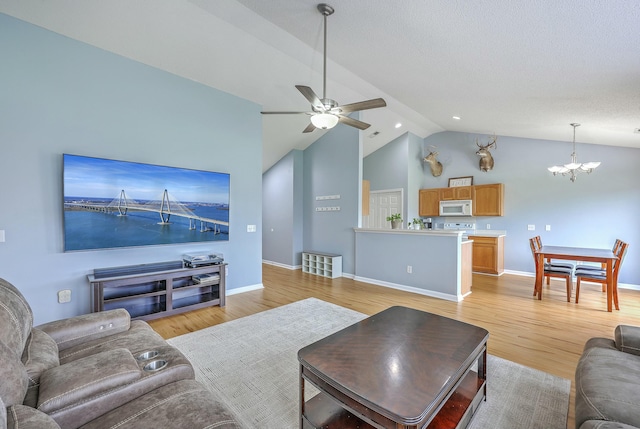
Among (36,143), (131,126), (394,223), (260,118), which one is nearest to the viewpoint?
(36,143)

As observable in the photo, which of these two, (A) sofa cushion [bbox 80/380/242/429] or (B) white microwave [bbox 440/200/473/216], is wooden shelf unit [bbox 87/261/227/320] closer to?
(A) sofa cushion [bbox 80/380/242/429]


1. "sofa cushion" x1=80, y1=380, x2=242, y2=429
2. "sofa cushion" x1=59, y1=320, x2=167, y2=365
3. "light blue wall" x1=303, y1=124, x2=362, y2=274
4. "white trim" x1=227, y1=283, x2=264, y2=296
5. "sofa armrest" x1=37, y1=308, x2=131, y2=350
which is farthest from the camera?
"light blue wall" x1=303, y1=124, x2=362, y2=274

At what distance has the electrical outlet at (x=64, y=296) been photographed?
2986 mm

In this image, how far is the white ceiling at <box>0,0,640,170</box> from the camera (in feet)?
6.49

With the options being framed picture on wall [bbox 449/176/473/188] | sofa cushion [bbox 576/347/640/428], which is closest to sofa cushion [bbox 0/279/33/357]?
sofa cushion [bbox 576/347/640/428]

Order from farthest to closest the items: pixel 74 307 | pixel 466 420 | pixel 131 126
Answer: pixel 131 126 < pixel 74 307 < pixel 466 420

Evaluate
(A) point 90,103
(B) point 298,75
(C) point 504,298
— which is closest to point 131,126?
(A) point 90,103

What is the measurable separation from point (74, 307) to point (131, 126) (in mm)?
2216

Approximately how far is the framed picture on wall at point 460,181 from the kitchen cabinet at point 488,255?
1.38 metres

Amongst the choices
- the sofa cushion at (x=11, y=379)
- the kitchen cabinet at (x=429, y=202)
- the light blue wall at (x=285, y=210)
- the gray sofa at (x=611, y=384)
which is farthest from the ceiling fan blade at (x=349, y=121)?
the kitchen cabinet at (x=429, y=202)

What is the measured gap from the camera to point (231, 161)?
4.37m

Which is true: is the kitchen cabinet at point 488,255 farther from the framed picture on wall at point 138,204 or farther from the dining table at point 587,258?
the framed picture on wall at point 138,204

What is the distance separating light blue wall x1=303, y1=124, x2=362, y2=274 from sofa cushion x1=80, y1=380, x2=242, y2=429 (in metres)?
4.61

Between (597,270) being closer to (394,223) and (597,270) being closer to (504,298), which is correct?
(504,298)
